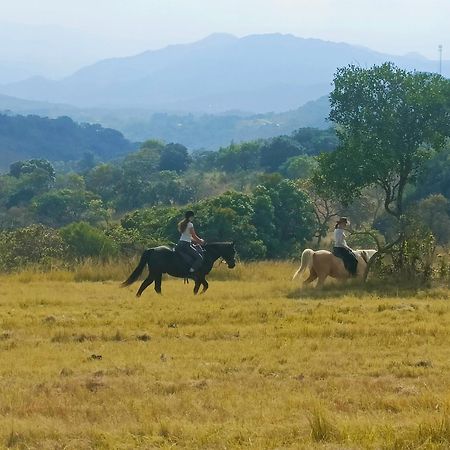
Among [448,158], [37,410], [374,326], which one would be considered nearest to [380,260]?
[374,326]

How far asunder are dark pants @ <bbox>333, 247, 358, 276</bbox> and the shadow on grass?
0.39m

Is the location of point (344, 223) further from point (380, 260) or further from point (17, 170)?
point (17, 170)

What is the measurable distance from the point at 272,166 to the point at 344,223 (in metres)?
70.6

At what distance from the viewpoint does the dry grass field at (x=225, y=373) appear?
6836 mm

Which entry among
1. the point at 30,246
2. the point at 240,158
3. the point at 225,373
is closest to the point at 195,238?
the point at 225,373

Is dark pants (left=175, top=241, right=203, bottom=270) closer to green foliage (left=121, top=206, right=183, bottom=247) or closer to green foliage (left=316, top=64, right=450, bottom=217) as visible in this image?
green foliage (left=316, top=64, right=450, bottom=217)

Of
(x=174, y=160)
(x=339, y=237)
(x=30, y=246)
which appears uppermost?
(x=174, y=160)

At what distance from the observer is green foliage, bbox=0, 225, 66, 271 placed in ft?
97.1

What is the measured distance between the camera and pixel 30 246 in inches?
1211

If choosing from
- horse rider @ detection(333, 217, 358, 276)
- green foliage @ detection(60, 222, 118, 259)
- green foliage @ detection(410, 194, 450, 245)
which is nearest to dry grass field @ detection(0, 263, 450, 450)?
horse rider @ detection(333, 217, 358, 276)

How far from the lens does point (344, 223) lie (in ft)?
67.3

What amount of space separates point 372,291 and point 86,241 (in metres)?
17.1

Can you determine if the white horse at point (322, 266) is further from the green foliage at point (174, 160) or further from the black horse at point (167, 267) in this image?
the green foliage at point (174, 160)

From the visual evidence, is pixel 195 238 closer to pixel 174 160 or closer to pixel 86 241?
pixel 86 241
